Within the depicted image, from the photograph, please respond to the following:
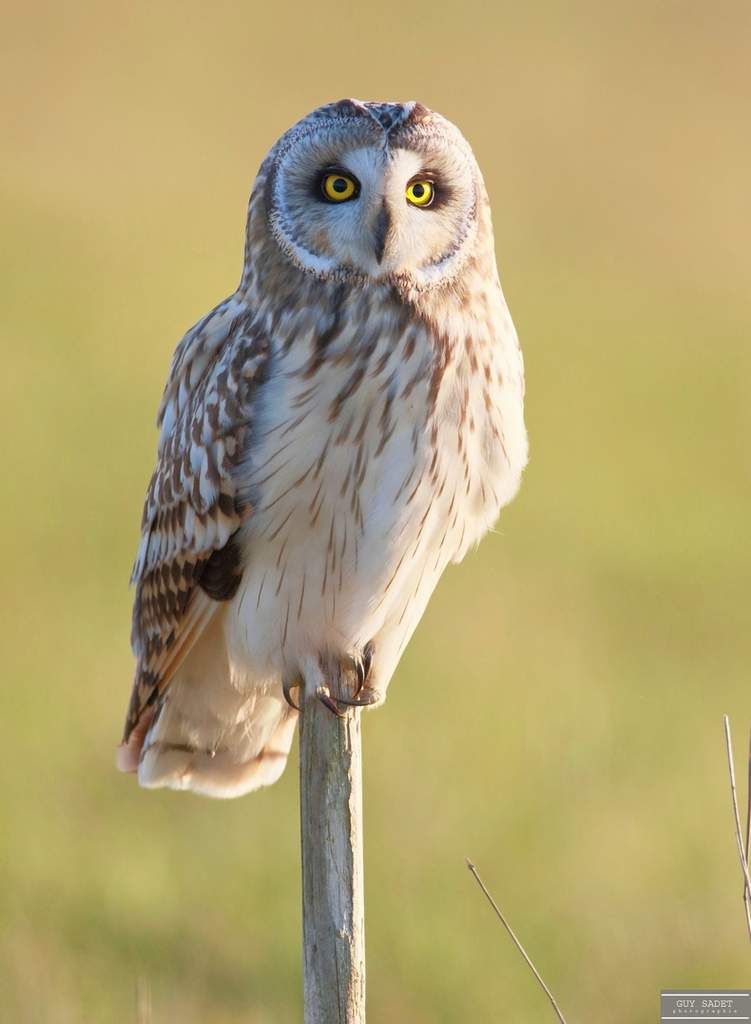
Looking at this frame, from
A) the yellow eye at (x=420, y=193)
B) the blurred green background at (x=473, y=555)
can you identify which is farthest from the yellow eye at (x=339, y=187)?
the blurred green background at (x=473, y=555)

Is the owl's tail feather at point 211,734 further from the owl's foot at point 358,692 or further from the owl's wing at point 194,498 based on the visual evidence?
the owl's foot at point 358,692

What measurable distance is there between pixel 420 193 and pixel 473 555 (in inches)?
257

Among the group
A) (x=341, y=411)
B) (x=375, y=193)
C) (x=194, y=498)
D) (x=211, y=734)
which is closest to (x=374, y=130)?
(x=375, y=193)

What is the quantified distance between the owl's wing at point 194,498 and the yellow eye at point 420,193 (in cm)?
49

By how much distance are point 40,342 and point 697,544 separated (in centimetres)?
522

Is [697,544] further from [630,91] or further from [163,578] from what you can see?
[630,91]

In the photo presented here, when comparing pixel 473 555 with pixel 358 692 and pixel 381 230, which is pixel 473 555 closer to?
pixel 358 692

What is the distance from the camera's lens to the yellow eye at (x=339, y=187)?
12.8 feet

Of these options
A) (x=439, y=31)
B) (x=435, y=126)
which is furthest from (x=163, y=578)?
(x=439, y=31)

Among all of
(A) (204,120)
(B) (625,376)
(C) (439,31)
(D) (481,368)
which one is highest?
(C) (439,31)

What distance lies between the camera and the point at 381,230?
3.83 meters

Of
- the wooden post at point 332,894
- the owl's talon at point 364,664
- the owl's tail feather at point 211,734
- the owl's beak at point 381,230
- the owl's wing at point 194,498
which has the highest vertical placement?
the owl's beak at point 381,230

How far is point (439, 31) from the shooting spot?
19.1m

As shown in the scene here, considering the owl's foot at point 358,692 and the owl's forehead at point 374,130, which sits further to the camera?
the owl's foot at point 358,692
